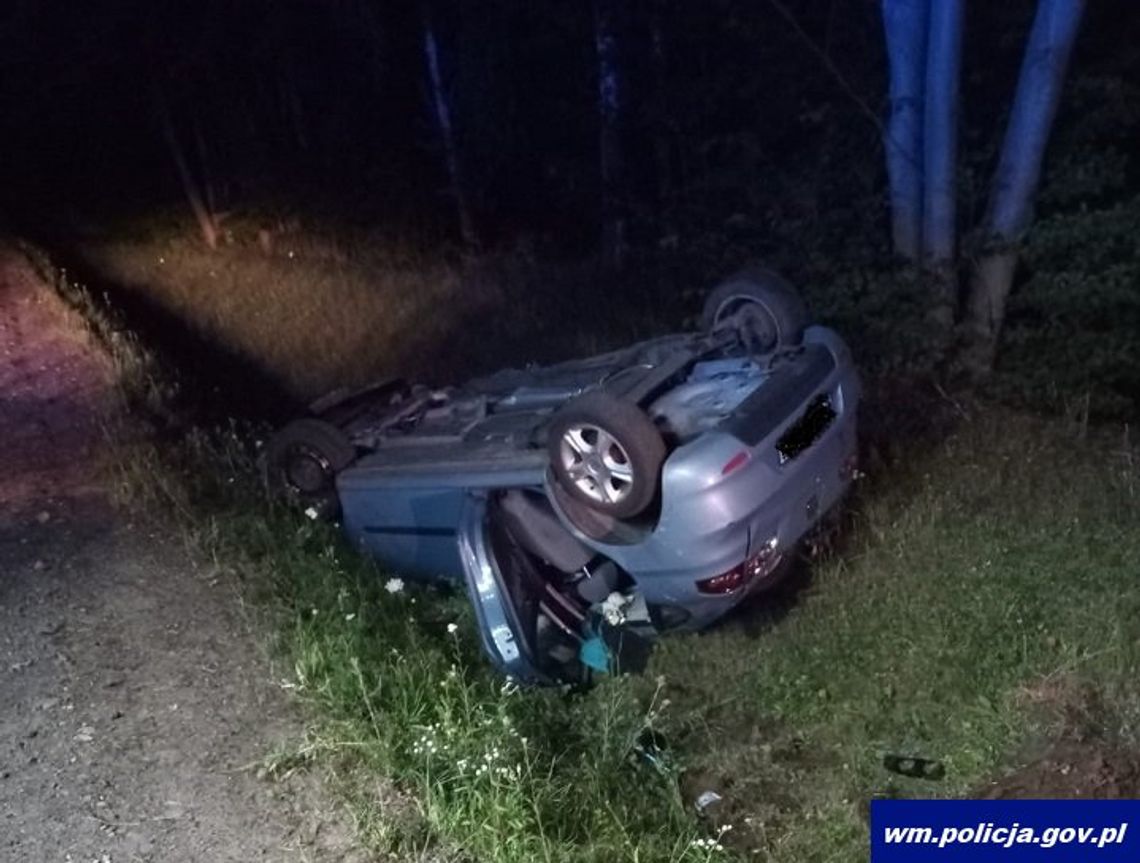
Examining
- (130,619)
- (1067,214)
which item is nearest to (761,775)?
(130,619)

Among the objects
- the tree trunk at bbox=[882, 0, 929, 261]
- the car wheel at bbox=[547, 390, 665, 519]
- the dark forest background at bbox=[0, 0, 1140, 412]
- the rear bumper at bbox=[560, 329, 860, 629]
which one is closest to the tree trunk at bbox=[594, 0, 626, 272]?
the dark forest background at bbox=[0, 0, 1140, 412]

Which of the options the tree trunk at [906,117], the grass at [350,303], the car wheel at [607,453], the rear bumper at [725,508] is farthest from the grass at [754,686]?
the grass at [350,303]

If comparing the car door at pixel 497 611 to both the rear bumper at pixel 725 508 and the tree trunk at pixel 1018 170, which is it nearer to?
the rear bumper at pixel 725 508

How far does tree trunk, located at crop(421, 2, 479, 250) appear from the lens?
1434cm

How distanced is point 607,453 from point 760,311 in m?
1.61

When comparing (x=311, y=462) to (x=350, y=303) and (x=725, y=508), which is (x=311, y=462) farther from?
(x=350, y=303)

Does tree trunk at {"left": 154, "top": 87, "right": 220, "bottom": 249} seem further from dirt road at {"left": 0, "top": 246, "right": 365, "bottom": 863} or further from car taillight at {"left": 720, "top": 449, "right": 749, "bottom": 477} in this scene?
car taillight at {"left": 720, "top": 449, "right": 749, "bottom": 477}

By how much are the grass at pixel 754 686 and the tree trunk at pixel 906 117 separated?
2.52 m

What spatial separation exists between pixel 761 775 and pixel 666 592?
2.71 ft

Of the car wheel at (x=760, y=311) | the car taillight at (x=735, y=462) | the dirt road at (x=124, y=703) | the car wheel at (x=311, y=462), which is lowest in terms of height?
the dirt road at (x=124, y=703)

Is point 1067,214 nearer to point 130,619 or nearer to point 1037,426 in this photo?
point 1037,426

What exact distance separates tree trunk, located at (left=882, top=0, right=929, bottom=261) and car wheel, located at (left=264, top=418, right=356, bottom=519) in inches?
173

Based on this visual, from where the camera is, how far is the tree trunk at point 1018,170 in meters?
7.80

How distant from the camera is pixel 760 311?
19.9 ft
